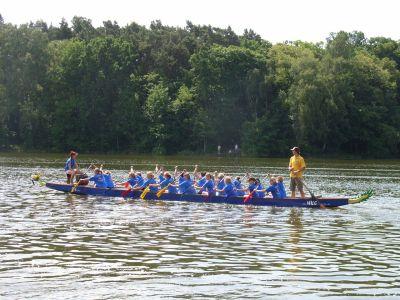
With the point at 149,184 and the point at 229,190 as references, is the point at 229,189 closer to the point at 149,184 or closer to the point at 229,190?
the point at 229,190

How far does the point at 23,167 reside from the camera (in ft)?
183

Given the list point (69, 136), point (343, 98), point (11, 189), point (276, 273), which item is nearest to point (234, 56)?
point (343, 98)

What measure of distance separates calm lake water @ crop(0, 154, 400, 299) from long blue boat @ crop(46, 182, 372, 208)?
1.53ft

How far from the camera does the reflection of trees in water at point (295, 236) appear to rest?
17.2 meters

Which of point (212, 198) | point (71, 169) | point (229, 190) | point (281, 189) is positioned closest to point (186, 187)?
point (212, 198)

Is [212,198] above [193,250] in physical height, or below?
above

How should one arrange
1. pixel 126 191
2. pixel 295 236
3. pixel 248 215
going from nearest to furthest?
pixel 295 236, pixel 248 215, pixel 126 191

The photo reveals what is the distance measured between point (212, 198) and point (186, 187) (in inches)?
58.2

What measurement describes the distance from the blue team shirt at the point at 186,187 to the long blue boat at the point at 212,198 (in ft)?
1.21

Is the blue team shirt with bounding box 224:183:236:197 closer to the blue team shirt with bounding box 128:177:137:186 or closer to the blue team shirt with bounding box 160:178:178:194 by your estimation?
the blue team shirt with bounding box 160:178:178:194

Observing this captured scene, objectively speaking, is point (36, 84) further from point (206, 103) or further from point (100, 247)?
point (100, 247)

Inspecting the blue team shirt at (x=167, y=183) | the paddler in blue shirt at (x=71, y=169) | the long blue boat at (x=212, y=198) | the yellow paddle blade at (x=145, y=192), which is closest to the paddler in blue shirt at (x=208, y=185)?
the long blue boat at (x=212, y=198)

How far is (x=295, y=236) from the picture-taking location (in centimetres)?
2136

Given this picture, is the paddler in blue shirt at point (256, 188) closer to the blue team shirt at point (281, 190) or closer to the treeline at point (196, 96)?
the blue team shirt at point (281, 190)
